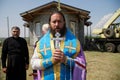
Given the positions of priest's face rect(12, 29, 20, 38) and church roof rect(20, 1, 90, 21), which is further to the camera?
church roof rect(20, 1, 90, 21)

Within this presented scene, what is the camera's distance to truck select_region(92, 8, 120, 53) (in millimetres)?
21266

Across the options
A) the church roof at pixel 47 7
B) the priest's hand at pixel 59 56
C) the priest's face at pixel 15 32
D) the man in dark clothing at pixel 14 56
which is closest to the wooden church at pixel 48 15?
the church roof at pixel 47 7

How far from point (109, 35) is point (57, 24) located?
18943mm

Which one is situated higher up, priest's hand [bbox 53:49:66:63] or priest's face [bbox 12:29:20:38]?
priest's face [bbox 12:29:20:38]

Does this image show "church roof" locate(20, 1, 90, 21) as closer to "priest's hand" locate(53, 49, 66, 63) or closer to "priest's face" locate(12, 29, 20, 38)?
"priest's face" locate(12, 29, 20, 38)

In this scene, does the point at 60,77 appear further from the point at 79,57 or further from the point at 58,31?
the point at 58,31

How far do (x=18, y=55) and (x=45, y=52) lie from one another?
3.05 m

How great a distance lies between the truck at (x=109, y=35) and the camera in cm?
2127

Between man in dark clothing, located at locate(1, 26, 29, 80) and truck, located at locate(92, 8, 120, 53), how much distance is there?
15.4 m

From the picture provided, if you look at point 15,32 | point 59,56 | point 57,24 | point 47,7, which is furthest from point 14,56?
point 47,7

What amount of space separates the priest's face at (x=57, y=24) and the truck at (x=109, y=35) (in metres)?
18.2

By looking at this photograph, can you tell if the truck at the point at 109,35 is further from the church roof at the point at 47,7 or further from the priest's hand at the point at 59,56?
the priest's hand at the point at 59,56

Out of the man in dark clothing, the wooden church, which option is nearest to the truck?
the wooden church

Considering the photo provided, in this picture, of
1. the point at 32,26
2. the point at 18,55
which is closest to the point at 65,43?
the point at 18,55
